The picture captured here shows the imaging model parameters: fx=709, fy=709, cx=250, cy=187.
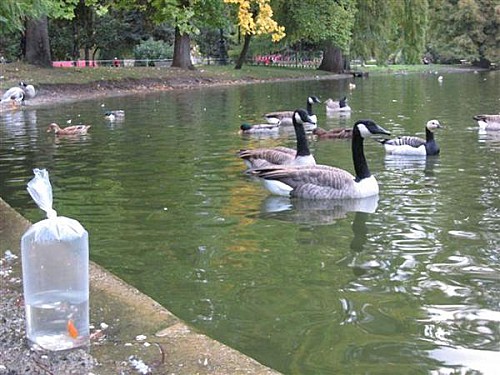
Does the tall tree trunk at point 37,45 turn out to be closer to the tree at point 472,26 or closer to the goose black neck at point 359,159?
the goose black neck at point 359,159

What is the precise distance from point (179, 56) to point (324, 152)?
30.6 m

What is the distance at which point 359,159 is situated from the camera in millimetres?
9906

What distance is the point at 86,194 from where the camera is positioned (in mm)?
10023

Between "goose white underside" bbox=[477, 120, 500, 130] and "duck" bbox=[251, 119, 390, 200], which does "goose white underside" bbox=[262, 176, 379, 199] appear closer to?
"duck" bbox=[251, 119, 390, 200]

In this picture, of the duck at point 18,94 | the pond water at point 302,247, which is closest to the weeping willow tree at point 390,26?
the duck at point 18,94

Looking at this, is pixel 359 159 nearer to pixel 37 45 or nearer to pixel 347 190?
pixel 347 190

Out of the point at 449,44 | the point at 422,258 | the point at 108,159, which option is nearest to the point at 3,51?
the point at 108,159

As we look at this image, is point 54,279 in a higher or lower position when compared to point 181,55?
lower

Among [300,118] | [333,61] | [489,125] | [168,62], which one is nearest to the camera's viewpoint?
[300,118]

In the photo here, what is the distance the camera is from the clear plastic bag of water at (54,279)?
13.3ft

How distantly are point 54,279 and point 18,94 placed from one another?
21128 millimetres

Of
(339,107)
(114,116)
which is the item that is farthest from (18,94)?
(339,107)

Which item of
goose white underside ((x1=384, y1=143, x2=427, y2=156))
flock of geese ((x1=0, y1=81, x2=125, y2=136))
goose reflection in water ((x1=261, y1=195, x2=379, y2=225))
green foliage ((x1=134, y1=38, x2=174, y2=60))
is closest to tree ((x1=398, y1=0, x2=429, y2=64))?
green foliage ((x1=134, y1=38, x2=174, y2=60))

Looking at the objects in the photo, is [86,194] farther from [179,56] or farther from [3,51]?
[3,51]
